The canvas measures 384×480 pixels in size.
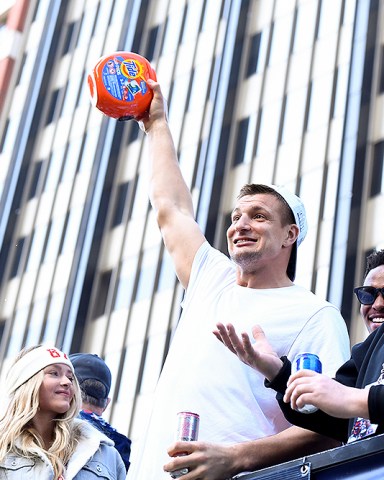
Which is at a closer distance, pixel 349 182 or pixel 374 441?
pixel 374 441

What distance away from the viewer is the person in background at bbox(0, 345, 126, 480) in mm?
4887

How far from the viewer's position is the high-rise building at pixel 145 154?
78.8ft

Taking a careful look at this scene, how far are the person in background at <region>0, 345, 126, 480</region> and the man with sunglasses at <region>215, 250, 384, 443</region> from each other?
1235 millimetres

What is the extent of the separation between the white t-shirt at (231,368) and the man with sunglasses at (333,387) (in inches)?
13.1

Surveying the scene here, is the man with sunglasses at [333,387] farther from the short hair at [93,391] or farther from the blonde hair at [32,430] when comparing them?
the short hair at [93,391]

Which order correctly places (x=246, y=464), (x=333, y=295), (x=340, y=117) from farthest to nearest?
(x=340, y=117), (x=333, y=295), (x=246, y=464)

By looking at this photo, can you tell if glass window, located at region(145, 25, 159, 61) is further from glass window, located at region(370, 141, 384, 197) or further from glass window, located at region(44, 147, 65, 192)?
glass window, located at region(370, 141, 384, 197)

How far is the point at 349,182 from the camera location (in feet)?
76.3

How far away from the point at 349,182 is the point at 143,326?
705cm

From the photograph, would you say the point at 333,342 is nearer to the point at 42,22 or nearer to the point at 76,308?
the point at 76,308

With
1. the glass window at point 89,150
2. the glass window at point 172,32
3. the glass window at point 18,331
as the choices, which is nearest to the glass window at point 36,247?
the glass window at point 18,331

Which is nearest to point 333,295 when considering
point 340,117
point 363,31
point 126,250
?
point 340,117

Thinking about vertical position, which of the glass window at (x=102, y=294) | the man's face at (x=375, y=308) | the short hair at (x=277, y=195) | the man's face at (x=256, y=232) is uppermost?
the glass window at (x=102, y=294)

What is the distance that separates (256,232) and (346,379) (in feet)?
3.57
